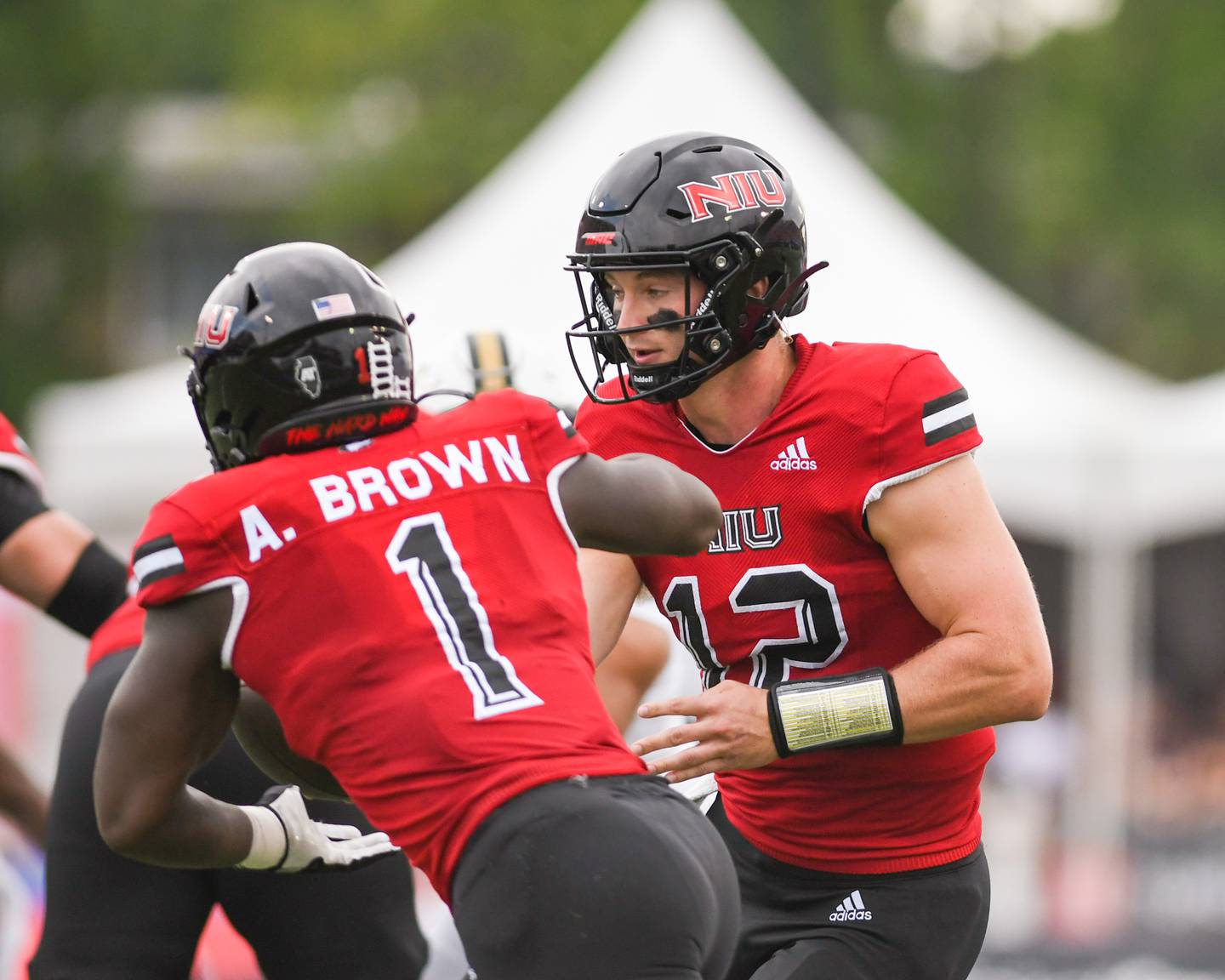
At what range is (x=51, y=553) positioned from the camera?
412 centimetres

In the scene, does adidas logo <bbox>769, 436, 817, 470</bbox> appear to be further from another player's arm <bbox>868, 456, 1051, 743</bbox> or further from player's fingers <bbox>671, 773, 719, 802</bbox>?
player's fingers <bbox>671, 773, 719, 802</bbox>

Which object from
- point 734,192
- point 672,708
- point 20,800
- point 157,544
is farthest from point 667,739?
point 20,800

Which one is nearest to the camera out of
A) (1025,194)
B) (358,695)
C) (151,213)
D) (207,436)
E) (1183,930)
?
(358,695)

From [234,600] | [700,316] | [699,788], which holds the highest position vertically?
[700,316]

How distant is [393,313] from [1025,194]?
65.4 ft

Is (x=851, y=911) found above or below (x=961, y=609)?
below

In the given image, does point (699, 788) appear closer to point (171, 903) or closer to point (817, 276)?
point (171, 903)

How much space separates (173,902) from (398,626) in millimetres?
1289

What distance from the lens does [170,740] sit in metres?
2.56

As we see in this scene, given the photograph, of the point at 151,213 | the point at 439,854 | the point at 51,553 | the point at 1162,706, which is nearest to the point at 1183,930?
the point at 1162,706

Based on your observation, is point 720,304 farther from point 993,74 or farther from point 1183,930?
point 993,74

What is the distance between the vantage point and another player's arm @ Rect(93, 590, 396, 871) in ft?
8.29

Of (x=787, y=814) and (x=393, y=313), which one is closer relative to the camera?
(x=393, y=313)

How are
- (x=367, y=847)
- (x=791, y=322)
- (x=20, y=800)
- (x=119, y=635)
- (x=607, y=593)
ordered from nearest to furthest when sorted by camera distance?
(x=367, y=847) < (x=607, y=593) < (x=119, y=635) < (x=20, y=800) < (x=791, y=322)
